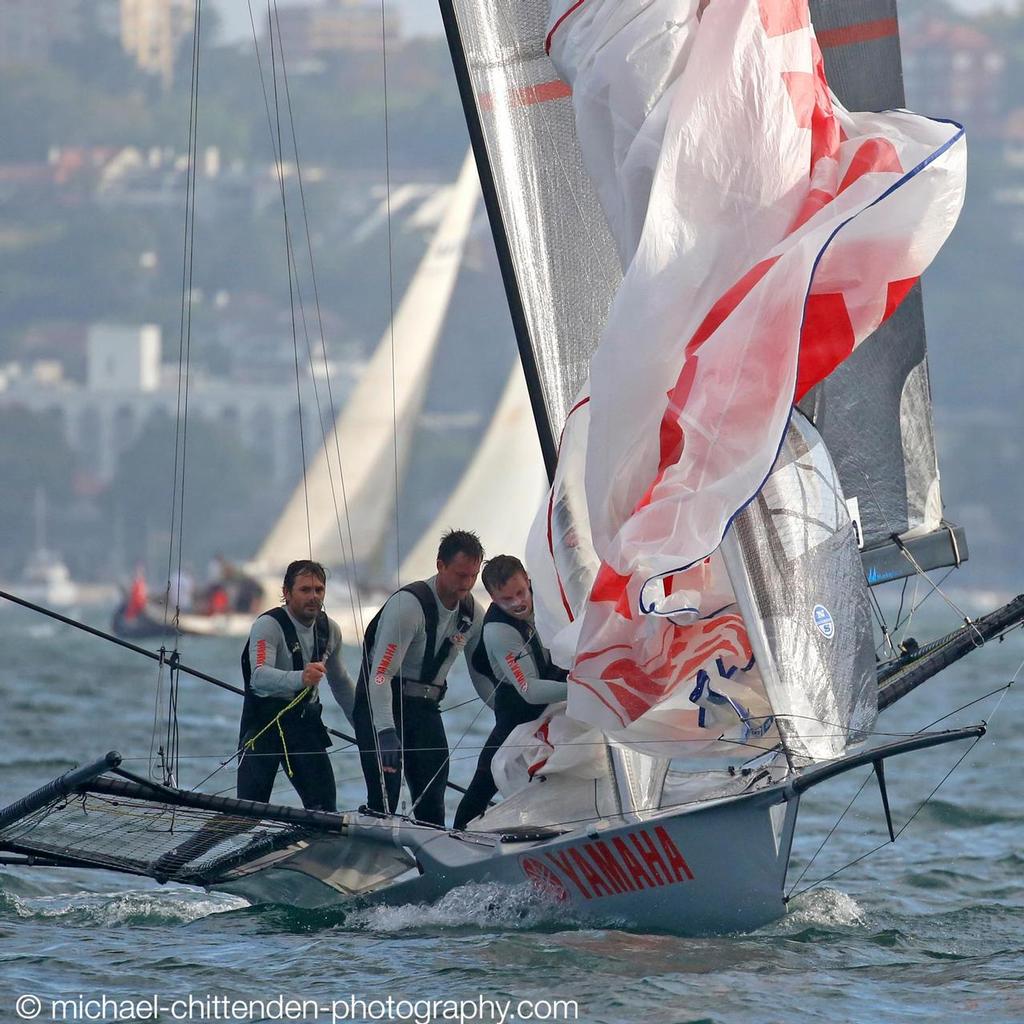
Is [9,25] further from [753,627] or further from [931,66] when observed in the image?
[753,627]

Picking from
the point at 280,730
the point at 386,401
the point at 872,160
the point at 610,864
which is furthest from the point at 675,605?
the point at 386,401

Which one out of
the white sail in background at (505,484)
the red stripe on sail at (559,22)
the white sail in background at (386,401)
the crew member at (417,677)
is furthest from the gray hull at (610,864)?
the white sail in background at (386,401)

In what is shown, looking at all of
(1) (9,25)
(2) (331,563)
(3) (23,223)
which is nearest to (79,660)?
(2) (331,563)

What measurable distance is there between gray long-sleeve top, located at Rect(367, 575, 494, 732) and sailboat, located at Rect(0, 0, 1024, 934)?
351 mm

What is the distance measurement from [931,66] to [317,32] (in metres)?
35.8

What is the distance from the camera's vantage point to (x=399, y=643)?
5.89 m

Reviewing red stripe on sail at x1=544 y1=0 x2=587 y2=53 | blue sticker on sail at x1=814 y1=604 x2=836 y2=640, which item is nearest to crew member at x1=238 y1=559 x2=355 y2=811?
blue sticker on sail at x1=814 y1=604 x2=836 y2=640

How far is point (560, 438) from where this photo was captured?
233 inches

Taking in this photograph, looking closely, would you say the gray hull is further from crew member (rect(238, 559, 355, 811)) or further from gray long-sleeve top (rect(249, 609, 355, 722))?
gray long-sleeve top (rect(249, 609, 355, 722))

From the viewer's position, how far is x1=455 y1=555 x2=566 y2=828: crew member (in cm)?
583

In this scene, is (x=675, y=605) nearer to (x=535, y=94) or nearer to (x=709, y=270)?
(x=709, y=270)

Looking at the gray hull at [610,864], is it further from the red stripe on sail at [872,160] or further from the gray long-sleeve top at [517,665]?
the red stripe on sail at [872,160]

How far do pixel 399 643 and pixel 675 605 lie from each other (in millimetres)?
1021

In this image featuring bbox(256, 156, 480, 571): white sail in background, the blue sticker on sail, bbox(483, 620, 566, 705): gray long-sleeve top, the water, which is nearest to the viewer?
the water
